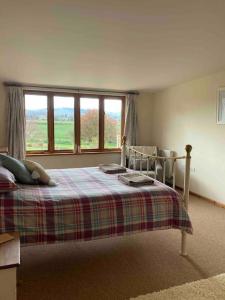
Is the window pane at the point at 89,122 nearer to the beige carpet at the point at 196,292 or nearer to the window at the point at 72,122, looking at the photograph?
the window at the point at 72,122

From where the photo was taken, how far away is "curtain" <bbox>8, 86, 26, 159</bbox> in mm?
4672

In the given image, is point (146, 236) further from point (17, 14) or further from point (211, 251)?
point (17, 14)

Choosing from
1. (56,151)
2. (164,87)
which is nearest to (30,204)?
(56,151)

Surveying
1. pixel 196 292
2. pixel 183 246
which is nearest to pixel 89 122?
pixel 183 246

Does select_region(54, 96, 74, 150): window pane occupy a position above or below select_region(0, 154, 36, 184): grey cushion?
above

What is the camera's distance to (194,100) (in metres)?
4.55

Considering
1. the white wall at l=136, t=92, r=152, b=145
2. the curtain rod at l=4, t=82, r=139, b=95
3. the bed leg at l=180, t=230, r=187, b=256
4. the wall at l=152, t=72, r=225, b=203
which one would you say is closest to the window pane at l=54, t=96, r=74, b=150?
the curtain rod at l=4, t=82, r=139, b=95

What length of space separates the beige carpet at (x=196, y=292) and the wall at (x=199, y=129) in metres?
2.22

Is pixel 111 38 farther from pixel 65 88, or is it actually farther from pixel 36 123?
pixel 36 123

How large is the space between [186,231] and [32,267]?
150cm

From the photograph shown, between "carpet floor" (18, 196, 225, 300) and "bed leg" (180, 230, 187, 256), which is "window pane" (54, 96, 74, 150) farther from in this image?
"bed leg" (180, 230, 187, 256)

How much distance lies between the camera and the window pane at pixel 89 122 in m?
5.42

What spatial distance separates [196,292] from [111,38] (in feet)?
7.86

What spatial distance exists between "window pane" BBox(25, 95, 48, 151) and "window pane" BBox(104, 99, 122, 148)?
136cm
